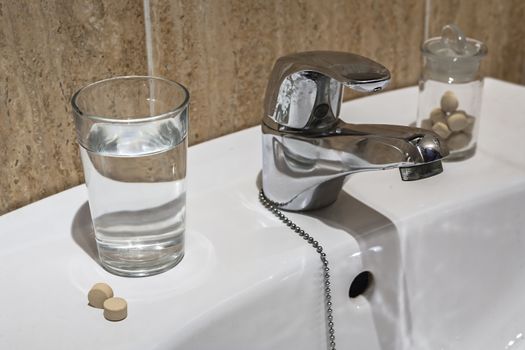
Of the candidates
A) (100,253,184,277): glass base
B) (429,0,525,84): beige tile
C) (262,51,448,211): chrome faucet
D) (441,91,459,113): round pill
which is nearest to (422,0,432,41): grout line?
(429,0,525,84): beige tile

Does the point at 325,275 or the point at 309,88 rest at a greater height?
the point at 309,88

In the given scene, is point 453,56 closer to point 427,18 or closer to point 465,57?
point 465,57

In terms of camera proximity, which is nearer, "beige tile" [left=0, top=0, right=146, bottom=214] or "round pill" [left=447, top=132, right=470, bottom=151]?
"beige tile" [left=0, top=0, right=146, bottom=214]

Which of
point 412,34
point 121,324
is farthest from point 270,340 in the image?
point 412,34

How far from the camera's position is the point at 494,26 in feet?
2.48

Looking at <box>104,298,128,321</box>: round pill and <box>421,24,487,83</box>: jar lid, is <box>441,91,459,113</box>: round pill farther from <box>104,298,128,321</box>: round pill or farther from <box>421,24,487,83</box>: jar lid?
<box>104,298,128,321</box>: round pill

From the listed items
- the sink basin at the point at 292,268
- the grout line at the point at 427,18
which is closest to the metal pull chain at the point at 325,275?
the sink basin at the point at 292,268

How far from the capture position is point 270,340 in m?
0.48

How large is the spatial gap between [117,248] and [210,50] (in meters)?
0.18

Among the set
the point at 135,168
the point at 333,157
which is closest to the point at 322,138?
the point at 333,157

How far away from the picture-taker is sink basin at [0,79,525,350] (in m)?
0.44

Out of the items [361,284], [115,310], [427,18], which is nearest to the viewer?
[115,310]

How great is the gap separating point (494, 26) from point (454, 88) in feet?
0.61

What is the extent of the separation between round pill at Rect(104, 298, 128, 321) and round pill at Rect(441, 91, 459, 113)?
1.02 feet
